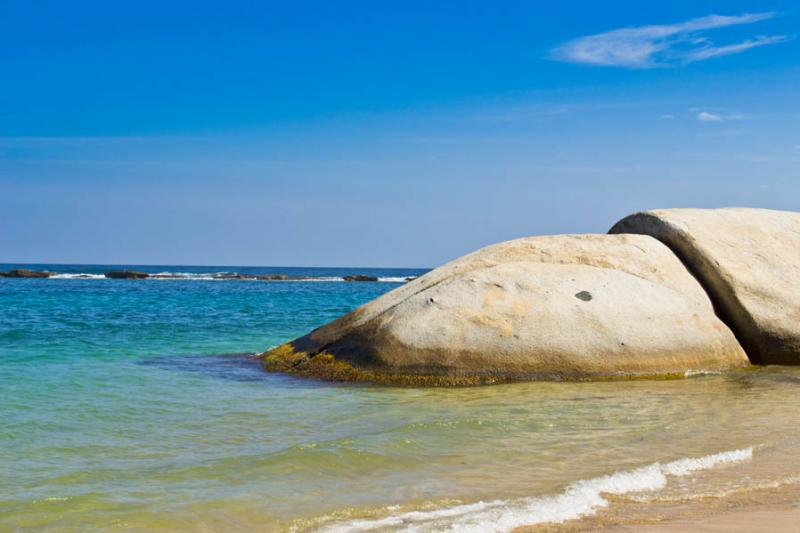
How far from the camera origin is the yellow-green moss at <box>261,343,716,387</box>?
1008 centimetres

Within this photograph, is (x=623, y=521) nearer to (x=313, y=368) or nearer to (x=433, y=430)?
(x=433, y=430)

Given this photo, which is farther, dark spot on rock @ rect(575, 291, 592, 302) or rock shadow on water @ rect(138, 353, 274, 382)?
rock shadow on water @ rect(138, 353, 274, 382)

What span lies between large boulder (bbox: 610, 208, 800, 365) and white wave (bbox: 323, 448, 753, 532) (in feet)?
20.7

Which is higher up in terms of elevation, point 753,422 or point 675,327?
point 675,327

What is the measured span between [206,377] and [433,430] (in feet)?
16.0

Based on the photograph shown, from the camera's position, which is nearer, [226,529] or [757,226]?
[226,529]

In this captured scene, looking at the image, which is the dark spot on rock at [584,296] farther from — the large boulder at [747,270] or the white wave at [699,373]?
the large boulder at [747,270]

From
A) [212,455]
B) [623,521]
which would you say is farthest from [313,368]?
[623,521]

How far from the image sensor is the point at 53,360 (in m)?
12.9

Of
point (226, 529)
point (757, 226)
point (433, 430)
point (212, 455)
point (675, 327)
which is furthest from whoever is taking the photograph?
point (757, 226)

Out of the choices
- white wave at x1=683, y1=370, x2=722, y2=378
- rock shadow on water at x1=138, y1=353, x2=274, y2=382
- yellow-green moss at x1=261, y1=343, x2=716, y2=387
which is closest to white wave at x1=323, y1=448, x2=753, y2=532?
yellow-green moss at x1=261, y1=343, x2=716, y2=387

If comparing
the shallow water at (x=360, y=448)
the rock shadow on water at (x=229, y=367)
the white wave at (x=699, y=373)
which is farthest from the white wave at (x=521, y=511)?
the rock shadow on water at (x=229, y=367)

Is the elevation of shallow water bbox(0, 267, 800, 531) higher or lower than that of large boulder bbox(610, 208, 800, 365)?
lower

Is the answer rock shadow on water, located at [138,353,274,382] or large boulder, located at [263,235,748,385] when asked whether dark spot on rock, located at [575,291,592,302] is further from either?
rock shadow on water, located at [138,353,274,382]
